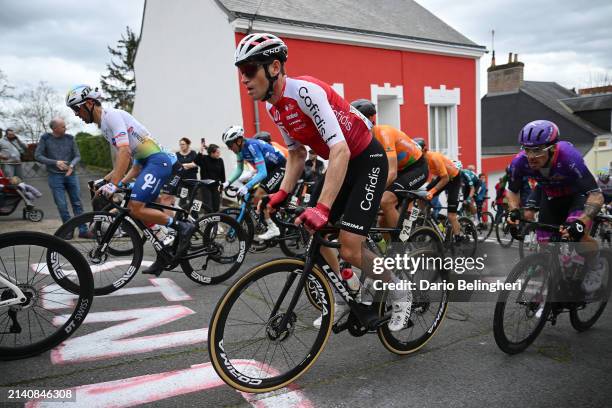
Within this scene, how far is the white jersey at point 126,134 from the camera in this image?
451cm

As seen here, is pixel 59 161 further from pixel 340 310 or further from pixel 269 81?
pixel 340 310

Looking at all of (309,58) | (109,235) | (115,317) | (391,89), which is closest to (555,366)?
(115,317)

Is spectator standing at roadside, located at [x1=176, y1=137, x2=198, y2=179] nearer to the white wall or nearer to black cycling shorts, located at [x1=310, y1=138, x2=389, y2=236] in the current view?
the white wall

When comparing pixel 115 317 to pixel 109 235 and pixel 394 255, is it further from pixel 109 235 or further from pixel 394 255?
pixel 394 255

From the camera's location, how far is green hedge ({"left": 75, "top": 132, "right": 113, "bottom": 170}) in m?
29.0

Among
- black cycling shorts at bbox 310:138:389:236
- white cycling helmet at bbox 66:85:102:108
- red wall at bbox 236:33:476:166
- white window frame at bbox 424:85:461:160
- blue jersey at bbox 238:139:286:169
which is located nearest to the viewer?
black cycling shorts at bbox 310:138:389:236

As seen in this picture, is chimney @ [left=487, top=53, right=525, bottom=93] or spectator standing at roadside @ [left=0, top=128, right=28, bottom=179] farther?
chimney @ [left=487, top=53, right=525, bottom=93]

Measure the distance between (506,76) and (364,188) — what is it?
122 ft

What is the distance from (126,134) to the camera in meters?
4.53

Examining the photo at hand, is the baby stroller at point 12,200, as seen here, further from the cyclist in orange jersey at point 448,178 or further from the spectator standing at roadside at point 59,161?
the cyclist in orange jersey at point 448,178

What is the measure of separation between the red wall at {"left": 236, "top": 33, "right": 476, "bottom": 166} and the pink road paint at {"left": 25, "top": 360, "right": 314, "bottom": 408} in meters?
9.82

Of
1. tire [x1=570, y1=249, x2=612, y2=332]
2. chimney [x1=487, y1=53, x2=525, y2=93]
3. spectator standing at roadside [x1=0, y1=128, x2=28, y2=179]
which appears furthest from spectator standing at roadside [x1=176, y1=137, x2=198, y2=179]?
chimney [x1=487, y1=53, x2=525, y2=93]

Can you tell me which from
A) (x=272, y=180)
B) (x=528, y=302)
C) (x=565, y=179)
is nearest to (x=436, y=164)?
(x=272, y=180)

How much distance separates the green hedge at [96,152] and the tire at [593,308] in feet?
96.4
